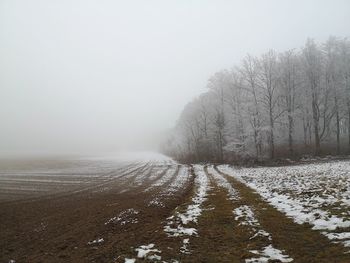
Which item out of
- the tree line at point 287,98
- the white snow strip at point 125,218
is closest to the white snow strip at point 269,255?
the white snow strip at point 125,218

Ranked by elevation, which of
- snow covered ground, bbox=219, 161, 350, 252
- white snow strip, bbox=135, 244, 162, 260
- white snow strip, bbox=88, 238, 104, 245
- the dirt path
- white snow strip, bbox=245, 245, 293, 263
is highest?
snow covered ground, bbox=219, 161, 350, 252

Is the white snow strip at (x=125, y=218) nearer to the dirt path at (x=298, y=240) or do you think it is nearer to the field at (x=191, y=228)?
the field at (x=191, y=228)

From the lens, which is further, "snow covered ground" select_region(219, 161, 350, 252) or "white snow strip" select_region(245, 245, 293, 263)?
"snow covered ground" select_region(219, 161, 350, 252)

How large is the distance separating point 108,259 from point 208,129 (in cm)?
6370

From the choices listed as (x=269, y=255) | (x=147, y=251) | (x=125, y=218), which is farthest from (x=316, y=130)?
(x=147, y=251)

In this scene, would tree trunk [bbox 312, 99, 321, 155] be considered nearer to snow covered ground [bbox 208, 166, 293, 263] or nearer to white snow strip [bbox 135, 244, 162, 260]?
snow covered ground [bbox 208, 166, 293, 263]

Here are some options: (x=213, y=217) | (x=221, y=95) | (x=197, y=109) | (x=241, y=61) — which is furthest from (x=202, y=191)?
(x=197, y=109)

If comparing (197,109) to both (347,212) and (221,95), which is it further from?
(347,212)

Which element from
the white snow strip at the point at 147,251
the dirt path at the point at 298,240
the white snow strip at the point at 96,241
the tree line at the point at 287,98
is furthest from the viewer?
the tree line at the point at 287,98

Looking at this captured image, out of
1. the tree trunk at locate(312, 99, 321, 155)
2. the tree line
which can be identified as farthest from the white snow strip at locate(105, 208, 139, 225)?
the tree trunk at locate(312, 99, 321, 155)

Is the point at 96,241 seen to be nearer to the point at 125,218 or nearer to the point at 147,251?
the point at 147,251

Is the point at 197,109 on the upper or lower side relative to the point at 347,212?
upper

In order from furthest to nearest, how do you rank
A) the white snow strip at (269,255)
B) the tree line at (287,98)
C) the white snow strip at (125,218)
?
the tree line at (287,98) → the white snow strip at (125,218) → the white snow strip at (269,255)

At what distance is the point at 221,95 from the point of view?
64.6 m
